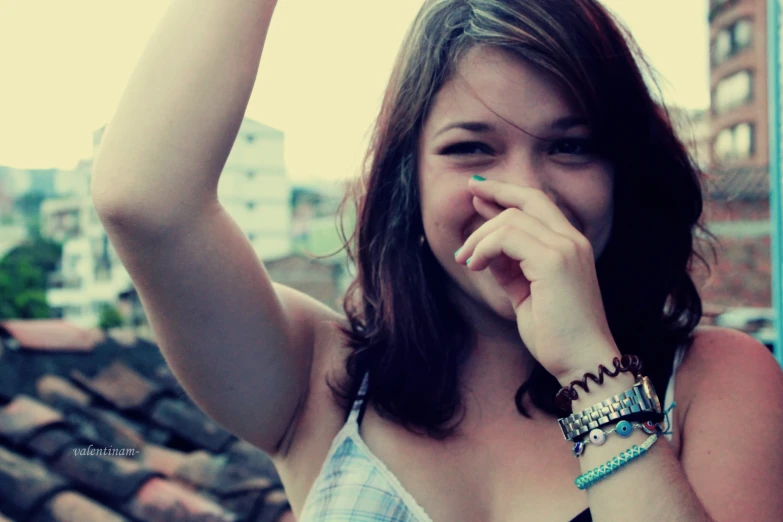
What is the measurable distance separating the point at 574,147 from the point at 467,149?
180 mm

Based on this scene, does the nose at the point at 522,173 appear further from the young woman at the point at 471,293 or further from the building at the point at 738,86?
the building at the point at 738,86

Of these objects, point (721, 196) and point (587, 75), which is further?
point (721, 196)

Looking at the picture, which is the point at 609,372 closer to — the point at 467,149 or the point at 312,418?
the point at 467,149

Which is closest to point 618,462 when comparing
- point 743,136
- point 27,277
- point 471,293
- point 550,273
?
point 550,273

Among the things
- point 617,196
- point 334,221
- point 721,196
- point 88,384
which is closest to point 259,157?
point 334,221

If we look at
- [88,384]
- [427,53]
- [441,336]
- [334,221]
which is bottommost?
[88,384]

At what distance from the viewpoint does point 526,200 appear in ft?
3.57

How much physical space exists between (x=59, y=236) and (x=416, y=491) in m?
1.71

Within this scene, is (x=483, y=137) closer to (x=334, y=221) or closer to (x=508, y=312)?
(x=508, y=312)

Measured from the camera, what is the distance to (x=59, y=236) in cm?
240

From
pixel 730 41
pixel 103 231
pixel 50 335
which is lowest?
pixel 50 335

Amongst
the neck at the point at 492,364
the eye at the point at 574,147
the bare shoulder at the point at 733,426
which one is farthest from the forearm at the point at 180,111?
the bare shoulder at the point at 733,426

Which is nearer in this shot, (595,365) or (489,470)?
(595,365)

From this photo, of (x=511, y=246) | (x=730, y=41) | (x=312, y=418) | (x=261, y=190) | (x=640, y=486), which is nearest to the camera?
(x=640, y=486)
